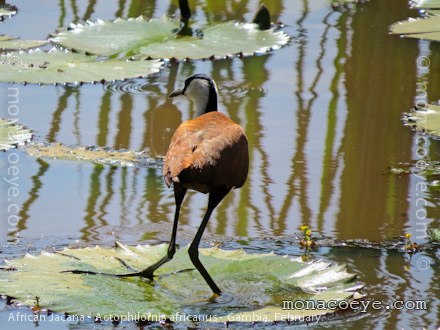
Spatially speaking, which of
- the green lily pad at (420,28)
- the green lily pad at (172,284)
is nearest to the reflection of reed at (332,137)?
the green lily pad at (420,28)

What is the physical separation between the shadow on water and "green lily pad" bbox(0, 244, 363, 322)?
7.3 inches

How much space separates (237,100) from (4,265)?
294cm

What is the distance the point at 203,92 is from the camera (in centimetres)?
485

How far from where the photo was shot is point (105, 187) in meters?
5.50

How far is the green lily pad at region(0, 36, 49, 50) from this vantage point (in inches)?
304

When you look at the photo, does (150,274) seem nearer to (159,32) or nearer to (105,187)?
(105,187)

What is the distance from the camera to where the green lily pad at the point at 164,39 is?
7.65 m

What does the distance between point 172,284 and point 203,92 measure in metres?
1.01

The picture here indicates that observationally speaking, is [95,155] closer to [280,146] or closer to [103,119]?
[103,119]

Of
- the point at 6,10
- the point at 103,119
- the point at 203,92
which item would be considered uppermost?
the point at 203,92

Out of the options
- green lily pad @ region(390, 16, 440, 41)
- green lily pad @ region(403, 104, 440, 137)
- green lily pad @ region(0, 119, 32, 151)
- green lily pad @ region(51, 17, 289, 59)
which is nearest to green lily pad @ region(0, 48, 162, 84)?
green lily pad @ region(51, 17, 289, 59)

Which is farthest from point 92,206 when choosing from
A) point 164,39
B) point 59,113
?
point 164,39

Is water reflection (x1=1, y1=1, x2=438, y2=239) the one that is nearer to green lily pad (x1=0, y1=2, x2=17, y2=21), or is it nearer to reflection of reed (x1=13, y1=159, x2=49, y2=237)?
reflection of reed (x1=13, y1=159, x2=49, y2=237)

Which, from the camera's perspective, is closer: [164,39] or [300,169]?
[300,169]
